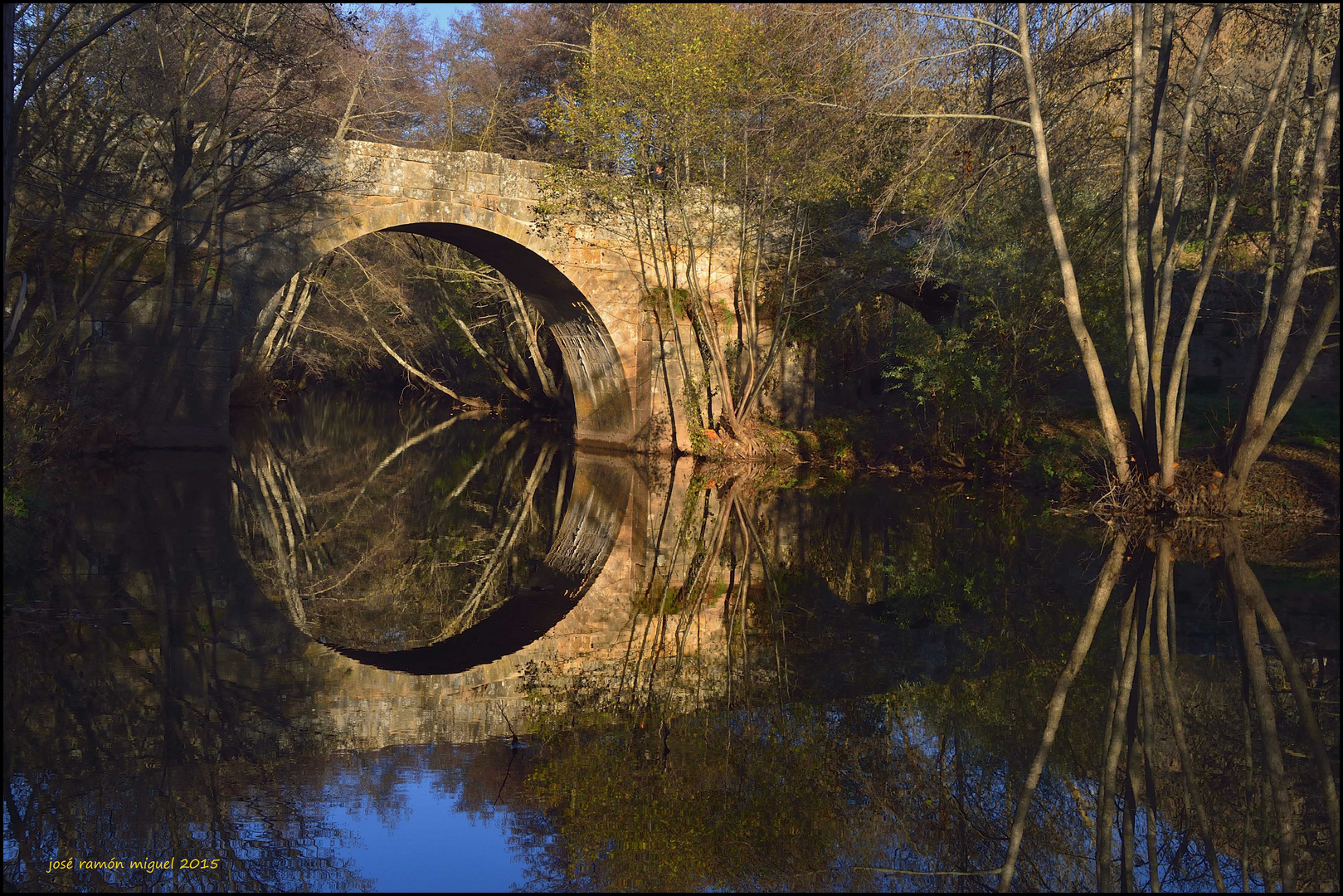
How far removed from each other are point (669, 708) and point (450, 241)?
12934mm

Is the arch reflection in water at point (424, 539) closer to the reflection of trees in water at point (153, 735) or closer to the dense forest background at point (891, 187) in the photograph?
the reflection of trees in water at point (153, 735)

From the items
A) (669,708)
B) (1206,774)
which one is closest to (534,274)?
(669,708)

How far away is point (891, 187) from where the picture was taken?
400 inches

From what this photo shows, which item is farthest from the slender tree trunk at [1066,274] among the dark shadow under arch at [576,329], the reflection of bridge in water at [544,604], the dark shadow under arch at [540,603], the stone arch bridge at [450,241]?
the dark shadow under arch at [576,329]

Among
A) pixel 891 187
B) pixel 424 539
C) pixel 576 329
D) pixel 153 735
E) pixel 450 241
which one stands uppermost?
pixel 450 241

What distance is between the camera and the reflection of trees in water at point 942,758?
313 centimetres

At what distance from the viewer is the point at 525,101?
22.4 metres

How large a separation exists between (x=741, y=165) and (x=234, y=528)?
27.1ft

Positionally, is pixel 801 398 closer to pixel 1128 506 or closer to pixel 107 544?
pixel 1128 506

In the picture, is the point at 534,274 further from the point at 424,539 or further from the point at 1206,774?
the point at 1206,774

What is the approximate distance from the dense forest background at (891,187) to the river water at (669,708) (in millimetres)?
2530

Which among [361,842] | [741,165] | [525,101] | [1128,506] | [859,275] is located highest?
[525,101]

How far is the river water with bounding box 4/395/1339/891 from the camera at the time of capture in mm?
3133

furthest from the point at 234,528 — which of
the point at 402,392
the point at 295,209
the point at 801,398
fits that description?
the point at 402,392
